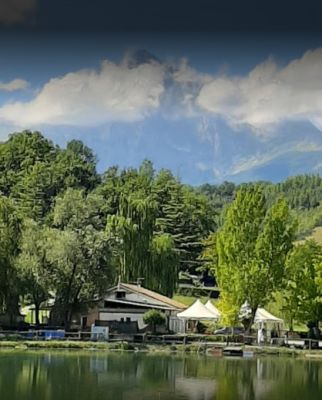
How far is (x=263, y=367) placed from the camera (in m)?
18.0

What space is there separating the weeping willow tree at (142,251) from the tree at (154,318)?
12.7ft

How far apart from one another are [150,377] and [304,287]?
37.5 ft

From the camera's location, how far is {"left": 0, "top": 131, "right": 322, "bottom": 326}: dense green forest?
953 inches

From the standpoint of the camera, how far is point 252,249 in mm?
25531

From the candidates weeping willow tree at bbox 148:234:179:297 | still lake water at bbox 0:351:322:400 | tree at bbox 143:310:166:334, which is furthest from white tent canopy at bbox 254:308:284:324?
still lake water at bbox 0:351:322:400

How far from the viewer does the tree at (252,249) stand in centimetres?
2519

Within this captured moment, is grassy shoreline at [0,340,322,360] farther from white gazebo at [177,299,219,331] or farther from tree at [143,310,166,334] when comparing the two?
white gazebo at [177,299,219,331]

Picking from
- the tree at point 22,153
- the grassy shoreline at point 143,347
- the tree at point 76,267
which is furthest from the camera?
the tree at point 22,153

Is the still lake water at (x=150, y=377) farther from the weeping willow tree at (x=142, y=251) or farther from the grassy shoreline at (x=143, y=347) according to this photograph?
the weeping willow tree at (x=142, y=251)

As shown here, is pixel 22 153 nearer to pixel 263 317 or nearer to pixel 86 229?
pixel 86 229

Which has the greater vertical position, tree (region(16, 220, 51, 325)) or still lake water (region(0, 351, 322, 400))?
tree (region(16, 220, 51, 325))

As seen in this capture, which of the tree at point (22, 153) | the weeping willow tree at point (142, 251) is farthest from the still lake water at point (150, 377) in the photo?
the tree at point (22, 153)

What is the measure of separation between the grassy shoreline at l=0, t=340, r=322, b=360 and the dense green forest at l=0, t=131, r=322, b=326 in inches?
82.9

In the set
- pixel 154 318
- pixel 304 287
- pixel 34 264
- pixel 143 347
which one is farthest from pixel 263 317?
pixel 34 264
